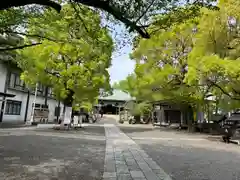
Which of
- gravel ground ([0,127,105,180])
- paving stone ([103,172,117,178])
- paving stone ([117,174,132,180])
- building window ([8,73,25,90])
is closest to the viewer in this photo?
gravel ground ([0,127,105,180])

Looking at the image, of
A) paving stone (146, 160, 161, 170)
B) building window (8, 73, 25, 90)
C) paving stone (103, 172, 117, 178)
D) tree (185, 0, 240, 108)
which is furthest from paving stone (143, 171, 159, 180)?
building window (8, 73, 25, 90)

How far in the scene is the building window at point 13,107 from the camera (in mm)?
26266

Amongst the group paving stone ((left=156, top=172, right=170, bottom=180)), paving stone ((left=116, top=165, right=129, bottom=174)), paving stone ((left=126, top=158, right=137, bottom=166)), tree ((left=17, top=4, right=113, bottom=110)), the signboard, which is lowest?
paving stone ((left=156, top=172, right=170, bottom=180))

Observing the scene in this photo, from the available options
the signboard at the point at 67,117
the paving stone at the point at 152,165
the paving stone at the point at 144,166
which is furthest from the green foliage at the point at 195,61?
the paving stone at the point at 144,166

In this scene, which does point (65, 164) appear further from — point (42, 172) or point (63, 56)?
point (63, 56)

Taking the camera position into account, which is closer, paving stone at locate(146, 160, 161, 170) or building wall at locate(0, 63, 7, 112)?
paving stone at locate(146, 160, 161, 170)

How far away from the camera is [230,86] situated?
16.6m

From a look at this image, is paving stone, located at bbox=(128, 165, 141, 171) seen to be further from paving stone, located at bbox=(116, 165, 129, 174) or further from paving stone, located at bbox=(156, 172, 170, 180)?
paving stone, located at bbox=(156, 172, 170, 180)

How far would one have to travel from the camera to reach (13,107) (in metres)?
27.4

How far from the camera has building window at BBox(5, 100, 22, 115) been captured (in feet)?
86.2

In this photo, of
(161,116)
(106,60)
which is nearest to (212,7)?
(106,60)

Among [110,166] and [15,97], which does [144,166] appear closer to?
[110,166]

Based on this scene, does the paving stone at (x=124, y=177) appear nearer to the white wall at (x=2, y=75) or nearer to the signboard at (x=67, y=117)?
the signboard at (x=67, y=117)

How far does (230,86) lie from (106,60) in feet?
29.4
